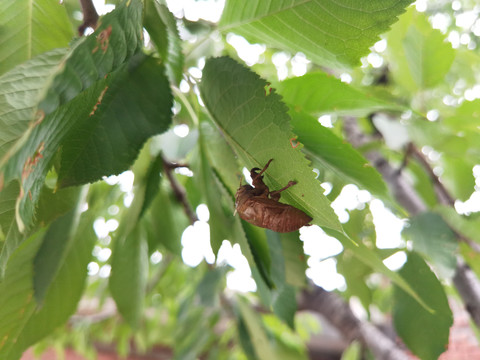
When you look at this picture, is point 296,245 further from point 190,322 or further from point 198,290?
point 190,322

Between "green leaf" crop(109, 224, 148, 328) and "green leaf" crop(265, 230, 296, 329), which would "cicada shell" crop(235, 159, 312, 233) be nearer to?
"green leaf" crop(265, 230, 296, 329)

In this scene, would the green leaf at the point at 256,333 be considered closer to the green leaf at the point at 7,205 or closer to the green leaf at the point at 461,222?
the green leaf at the point at 461,222

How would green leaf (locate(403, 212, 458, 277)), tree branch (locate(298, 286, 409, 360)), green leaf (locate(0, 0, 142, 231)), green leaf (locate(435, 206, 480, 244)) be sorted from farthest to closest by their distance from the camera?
1. tree branch (locate(298, 286, 409, 360))
2. green leaf (locate(435, 206, 480, 244))
3. green leaf (locate(403, 212, 458, 277))
4. green leaf (locate(0, 0, 142, 231))

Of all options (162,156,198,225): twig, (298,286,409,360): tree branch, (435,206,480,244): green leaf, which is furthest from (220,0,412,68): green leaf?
(298,286,409,360): tree branch

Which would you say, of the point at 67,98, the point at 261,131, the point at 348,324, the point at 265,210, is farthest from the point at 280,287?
the point at 348,324

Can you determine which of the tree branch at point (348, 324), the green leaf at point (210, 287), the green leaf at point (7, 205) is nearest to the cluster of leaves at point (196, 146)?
the green leaf at point (7, 205)

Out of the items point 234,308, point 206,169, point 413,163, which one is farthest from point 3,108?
point 234,308

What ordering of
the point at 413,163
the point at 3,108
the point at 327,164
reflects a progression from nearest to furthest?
the point at 3,108 → the point at 327,164 → the point at 413,163
